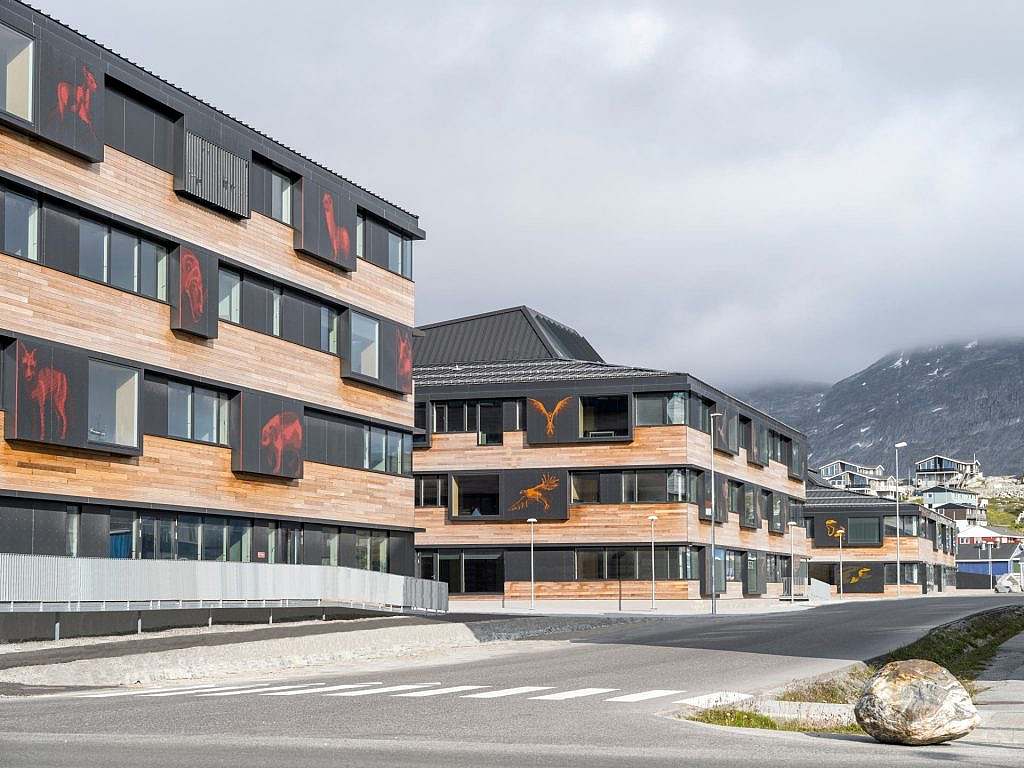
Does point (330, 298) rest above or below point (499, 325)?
below

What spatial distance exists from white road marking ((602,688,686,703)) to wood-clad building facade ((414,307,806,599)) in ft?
167

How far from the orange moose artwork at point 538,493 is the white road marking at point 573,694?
5693 centimetres

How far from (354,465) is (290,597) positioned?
9302 millimetres

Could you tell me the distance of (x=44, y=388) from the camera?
35.2 meters

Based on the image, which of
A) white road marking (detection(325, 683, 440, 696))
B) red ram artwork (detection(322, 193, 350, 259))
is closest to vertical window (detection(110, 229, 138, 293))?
red ram artwork (detection(322, 193, 350, 259))

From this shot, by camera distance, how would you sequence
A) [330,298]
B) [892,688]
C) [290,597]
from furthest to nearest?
[330,298] < [290,597] < [892,688]

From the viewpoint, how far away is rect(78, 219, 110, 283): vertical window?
37500 millimetres

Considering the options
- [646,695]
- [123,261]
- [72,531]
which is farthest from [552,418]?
[646,695]

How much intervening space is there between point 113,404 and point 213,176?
8447mm

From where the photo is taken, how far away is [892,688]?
635 inches

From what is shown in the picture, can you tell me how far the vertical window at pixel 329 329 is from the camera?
5012cm

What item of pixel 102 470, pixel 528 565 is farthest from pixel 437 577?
pixel 102 470

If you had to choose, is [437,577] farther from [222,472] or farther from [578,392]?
[222,472]

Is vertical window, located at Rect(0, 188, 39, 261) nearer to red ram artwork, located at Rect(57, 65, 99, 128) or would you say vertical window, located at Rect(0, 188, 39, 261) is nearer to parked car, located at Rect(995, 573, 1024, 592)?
red ram artwork, located at Rect(57, 65, 99, 128)
